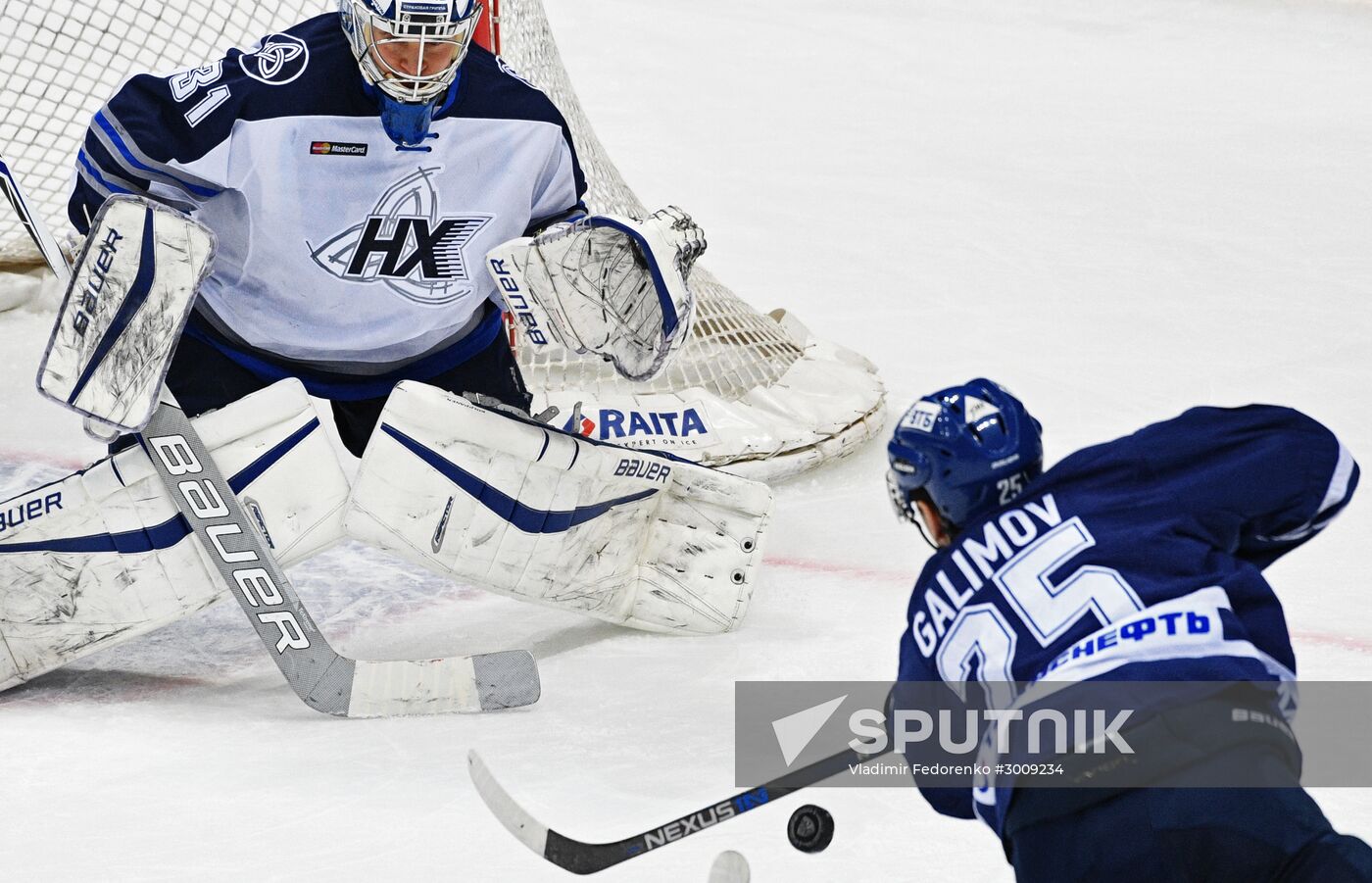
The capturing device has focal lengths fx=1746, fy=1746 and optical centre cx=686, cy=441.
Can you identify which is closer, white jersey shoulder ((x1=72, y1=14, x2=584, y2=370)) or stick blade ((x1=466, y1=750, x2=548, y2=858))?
stick blade ((x1=466, y1=750, x2=548, y2=858))

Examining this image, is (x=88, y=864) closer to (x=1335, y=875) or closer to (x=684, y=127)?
(x=1335, y=875)

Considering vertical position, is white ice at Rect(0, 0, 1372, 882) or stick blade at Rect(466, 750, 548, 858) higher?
stick blade at Rect(466, 750, 548, 858)

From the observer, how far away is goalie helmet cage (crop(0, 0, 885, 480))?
3.63 m

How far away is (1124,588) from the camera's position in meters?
1.54

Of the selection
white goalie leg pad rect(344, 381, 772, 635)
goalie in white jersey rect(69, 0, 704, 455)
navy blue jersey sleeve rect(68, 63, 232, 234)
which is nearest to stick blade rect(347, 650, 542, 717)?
white goalie leg pad rect(344, 381, 772, 635)

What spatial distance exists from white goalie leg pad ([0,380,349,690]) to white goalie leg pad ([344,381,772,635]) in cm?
11

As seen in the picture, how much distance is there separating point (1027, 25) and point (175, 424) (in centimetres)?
581

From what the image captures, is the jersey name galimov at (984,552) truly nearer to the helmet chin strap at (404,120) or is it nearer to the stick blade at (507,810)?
the stick blade at (507,810)

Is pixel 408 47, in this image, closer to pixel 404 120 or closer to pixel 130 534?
pixel 404 120

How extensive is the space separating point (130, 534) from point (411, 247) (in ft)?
1.96

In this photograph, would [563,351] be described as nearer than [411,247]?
No

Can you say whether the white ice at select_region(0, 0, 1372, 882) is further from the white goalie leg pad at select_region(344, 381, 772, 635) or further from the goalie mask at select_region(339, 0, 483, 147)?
the goalie mask at select_region(339, 0, 483, 147)

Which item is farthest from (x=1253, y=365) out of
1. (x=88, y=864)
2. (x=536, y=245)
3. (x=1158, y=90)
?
(x=88, y=864)

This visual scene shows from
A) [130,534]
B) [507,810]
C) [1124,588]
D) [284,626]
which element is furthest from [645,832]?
[130,534]
